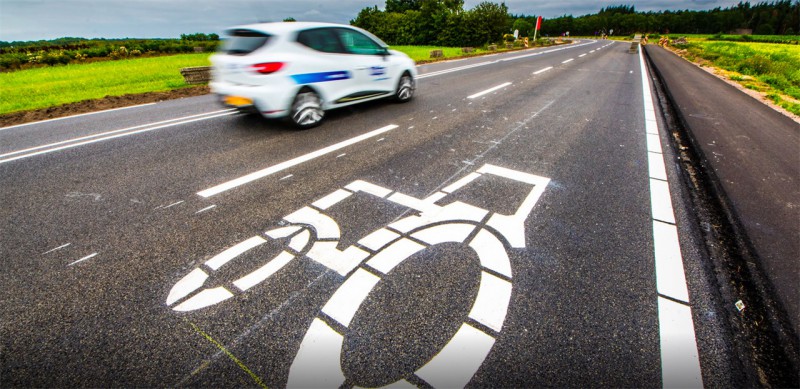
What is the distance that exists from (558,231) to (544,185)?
93cm

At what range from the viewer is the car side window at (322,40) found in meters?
5.11

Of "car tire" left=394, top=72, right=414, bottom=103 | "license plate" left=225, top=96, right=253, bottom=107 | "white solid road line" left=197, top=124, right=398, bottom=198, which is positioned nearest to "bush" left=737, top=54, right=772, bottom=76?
"car tire" left=394, top=72, right=414, bottom=103

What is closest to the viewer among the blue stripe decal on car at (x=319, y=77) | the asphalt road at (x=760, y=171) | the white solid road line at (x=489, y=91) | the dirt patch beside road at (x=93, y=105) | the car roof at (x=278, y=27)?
the asphalt road at (x=760, y=171)

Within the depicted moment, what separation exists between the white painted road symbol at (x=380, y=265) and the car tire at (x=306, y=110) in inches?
95.9

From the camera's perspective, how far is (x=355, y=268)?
7.64 ft

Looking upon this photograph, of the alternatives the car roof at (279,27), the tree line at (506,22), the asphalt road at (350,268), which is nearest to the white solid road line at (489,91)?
the asphalt road at (350,268)

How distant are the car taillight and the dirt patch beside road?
477 centimetres

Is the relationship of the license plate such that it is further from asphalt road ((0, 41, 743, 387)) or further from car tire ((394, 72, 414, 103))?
car tire ((394, 72, 414, 103))

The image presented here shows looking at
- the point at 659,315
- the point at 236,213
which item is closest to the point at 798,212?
the point at 659,315

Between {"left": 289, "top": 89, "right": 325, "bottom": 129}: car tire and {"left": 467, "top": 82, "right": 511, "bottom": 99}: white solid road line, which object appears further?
{"left": 467, "top": 82, "right": 511, "bottom": 99}: white solid road line

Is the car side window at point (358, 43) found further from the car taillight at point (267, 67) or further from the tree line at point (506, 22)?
the tree line at point (506, 22)

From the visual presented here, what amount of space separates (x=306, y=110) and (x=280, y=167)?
175cm

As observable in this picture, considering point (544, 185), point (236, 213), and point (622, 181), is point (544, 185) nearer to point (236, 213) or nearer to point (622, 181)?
point (622, 181)

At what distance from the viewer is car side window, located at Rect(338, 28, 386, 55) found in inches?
226
